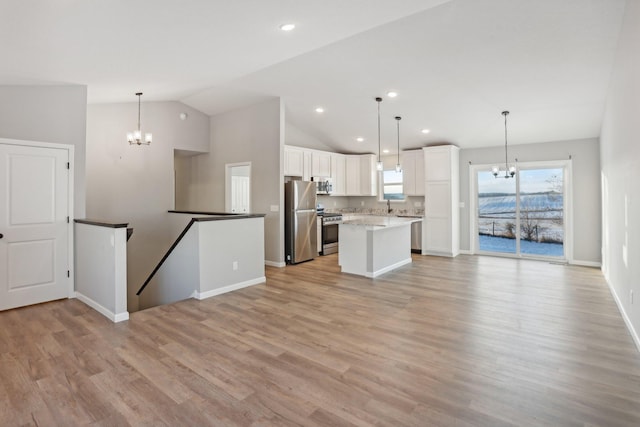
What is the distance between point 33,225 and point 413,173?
6.95 metres

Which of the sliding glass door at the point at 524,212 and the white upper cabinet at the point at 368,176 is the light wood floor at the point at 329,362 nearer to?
the sliding glass door at the point at 524,212

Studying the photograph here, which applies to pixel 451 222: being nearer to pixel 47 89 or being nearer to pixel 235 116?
pixel 235 116

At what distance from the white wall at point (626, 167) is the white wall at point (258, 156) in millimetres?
4753

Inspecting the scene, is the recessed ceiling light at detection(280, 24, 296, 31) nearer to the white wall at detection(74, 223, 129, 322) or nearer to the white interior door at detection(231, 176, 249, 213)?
the white wall at detection(74, 223, 129, 322)

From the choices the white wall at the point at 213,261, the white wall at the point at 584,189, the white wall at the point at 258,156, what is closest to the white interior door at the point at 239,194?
the white wall at the point at 258,156

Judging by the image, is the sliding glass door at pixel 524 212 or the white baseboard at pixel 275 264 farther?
the sliding glass door at pixel 524 212

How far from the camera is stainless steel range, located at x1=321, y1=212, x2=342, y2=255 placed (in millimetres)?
7625

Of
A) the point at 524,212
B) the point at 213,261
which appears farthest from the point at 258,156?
the point at 524,212

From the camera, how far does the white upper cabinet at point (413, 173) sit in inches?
310

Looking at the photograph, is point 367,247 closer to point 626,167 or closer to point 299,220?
point 299,220

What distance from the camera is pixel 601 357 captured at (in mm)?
2740

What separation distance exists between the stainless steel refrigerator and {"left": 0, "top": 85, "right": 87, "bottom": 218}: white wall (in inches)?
130

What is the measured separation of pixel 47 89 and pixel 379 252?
514cm

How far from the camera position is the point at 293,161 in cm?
731
